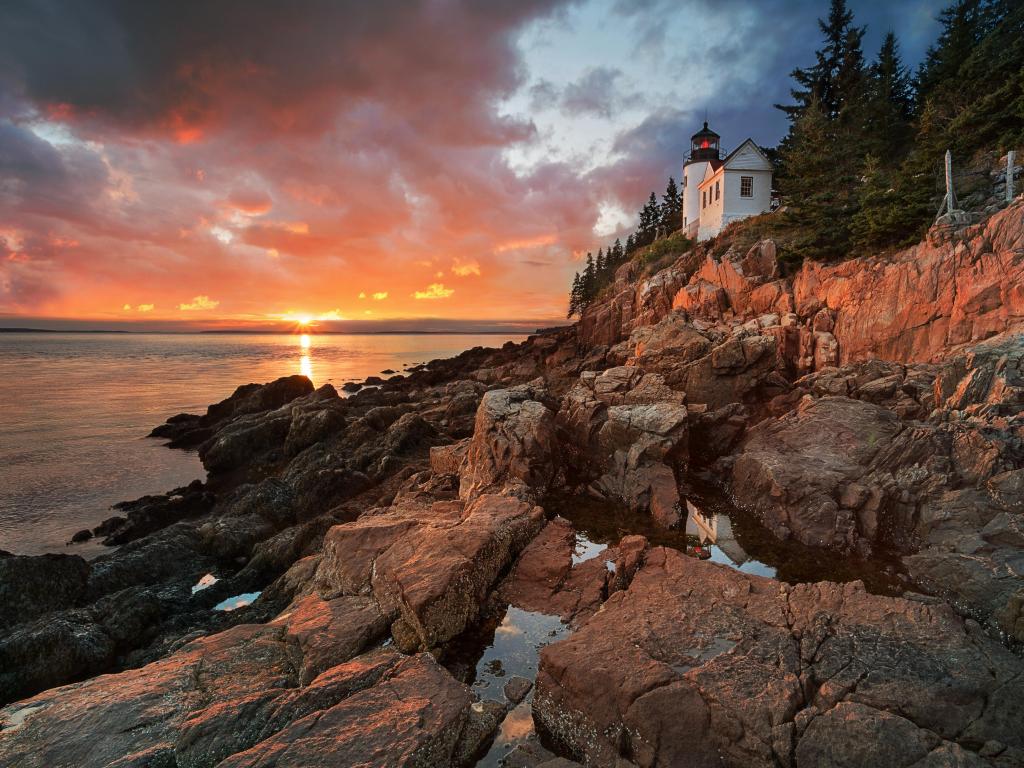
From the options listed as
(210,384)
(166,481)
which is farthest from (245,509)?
(210,384)

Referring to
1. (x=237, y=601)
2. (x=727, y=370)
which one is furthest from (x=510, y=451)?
(x=727, y=370)

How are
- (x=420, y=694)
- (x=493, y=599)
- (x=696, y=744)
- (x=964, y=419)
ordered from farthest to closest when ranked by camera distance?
(x=964, y=419) < (x=493, y=599) < (x=420, y=694) < (x=696, y=744)

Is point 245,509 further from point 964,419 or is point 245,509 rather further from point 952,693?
point 964,419

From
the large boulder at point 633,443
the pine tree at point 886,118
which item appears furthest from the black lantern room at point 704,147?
the large boulder at point 633,443

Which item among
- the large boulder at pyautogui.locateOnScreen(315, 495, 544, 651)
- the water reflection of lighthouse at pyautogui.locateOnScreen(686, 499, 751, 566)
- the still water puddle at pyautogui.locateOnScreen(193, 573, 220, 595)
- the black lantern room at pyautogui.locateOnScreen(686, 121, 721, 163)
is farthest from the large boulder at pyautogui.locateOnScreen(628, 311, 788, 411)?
the black lantern room at pyautogui.locateOnScreen(686, 121, 721, 163)

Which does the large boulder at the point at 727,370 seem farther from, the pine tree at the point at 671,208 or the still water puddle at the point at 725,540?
the pine tree at the point at 671,208

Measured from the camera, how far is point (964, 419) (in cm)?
1429

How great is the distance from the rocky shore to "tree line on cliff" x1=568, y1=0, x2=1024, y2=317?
3.95m

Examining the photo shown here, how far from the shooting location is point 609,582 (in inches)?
400

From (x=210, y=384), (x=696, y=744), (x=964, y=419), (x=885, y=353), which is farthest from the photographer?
(x=210, y=384)

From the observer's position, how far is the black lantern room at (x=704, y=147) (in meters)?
51.1

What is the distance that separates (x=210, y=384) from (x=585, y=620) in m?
59.0

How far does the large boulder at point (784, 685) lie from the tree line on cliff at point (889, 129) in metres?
24.9

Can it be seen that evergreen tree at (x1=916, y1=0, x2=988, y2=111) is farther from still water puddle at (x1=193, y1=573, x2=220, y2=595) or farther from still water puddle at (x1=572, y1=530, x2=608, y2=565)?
still water puddle at (x1=193, y1=573, x2=220, y2=595)
